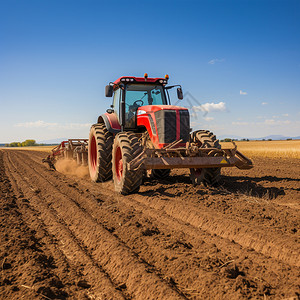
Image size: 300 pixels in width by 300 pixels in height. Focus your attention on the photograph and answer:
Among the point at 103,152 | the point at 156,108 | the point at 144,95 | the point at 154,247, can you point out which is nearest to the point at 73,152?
the point at 103,152

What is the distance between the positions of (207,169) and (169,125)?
129 centimetres

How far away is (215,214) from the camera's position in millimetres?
4496

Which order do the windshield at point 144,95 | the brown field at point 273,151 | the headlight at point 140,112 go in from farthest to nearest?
the brown field at point 273,151, the windshield at point 144,95, the headlight at point 140,112

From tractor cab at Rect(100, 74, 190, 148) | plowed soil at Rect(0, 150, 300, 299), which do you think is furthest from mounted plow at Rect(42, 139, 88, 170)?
plowed soil at Rect(0, 150, 300, 299)

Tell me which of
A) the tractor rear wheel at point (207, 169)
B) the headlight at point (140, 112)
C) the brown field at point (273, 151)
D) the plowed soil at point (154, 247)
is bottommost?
the plowed soil at point (154, 247)

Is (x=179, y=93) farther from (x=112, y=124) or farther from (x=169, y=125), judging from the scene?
(x=112, y=124)

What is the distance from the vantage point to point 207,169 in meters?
6.50

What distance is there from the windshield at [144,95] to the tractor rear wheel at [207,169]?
59.7 inches

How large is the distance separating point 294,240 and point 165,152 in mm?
2880

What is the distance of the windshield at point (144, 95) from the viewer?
7.38m

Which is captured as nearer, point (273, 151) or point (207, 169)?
point (207, 169)

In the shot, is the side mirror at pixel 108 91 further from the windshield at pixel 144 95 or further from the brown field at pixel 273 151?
the brown field at pixel 273 151

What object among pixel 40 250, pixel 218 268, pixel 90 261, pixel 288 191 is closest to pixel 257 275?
pixel 218 268

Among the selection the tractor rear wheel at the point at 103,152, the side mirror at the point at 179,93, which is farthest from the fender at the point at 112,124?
the side mirror at the point at 179,93
